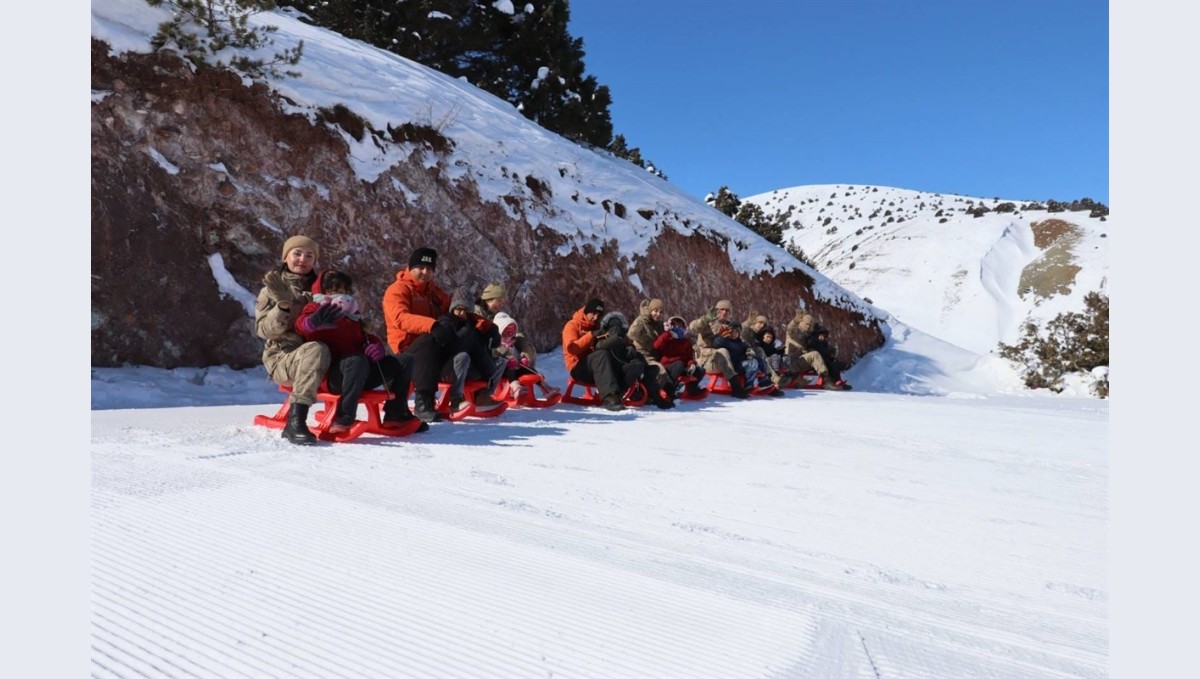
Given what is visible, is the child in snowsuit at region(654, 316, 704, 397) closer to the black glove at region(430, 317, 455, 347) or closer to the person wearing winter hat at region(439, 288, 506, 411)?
the person wearing winter hat at region(439, 288, 506, 411)

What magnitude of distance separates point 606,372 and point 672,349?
4.46 ft

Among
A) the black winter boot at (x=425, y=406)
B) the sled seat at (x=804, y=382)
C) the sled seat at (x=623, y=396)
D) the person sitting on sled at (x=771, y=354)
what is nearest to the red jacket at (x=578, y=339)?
the sled seat at (x=623, y=396)

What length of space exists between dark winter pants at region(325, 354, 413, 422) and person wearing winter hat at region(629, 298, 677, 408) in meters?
2.88

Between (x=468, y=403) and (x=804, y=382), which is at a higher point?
(x=468, y=403)

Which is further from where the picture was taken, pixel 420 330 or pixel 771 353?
pixel 771 353

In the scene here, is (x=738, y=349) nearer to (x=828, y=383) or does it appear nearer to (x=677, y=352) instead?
(x=677, y=352)

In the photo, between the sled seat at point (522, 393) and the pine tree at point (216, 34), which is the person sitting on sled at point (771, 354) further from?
the pine tree at point (216, 34)

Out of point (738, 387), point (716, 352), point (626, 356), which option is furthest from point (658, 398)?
Result: point (738, 387)

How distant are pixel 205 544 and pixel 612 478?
1863 mm

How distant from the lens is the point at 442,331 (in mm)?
4824

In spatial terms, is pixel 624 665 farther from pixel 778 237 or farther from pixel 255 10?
pixel 778 237

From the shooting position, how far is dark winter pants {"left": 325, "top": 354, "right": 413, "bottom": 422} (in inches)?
152

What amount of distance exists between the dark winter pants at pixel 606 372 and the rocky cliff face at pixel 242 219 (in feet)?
6.97

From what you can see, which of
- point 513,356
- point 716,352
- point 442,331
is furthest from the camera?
point 716,352
